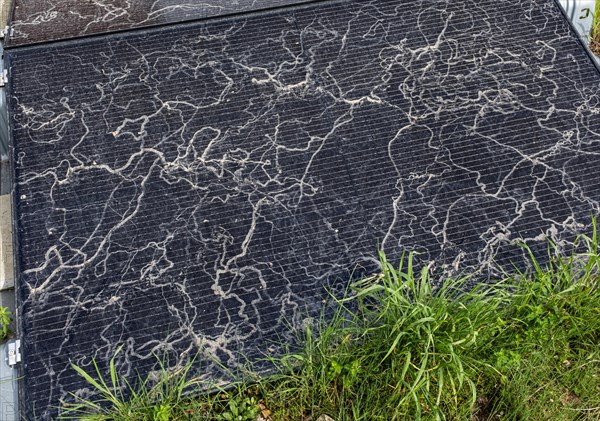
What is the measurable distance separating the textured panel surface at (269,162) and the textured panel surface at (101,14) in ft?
0.24

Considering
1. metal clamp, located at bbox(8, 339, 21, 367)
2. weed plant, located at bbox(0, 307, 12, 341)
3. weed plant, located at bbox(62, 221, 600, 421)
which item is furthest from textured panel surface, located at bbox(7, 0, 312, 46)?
weed plant, located at bbox(62, 221, 600, 421)

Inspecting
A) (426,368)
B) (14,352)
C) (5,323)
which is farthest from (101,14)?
(426,368)

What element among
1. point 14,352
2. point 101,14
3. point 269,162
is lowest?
point 14,352

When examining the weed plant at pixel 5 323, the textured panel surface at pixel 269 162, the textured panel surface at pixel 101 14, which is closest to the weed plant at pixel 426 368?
the textured panel surface at pixel 269 162

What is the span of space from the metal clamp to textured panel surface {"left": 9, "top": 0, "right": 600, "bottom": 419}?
33mm

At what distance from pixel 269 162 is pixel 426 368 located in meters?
1.06

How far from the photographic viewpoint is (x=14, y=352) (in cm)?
234

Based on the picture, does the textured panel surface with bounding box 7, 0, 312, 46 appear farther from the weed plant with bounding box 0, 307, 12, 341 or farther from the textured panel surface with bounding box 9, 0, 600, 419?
the weed plant with bounding box 0, 307, 12, 341

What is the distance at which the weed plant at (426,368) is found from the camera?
85.0 inches

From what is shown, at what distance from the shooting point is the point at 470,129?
9.57ft

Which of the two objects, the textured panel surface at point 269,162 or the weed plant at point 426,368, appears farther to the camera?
the textured panel surface at point 269,162

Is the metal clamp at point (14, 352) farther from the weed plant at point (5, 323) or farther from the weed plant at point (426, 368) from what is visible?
the weed plant at point (426, 368)

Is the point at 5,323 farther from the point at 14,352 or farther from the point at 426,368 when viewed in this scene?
the point at 426,368

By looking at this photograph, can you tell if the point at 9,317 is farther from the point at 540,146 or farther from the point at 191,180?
the point at 540,146
